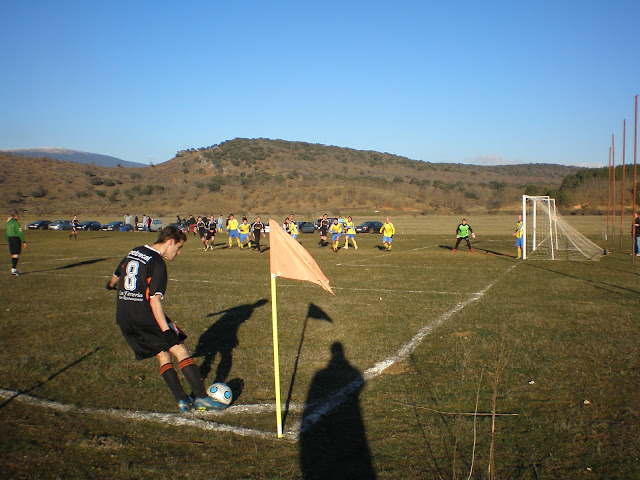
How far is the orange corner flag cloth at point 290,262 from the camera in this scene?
490 cm

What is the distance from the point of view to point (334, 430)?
5.16m

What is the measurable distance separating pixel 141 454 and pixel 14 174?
337 ft

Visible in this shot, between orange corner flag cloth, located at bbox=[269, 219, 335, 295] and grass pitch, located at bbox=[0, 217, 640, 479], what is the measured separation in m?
1.52

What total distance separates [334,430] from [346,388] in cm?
120

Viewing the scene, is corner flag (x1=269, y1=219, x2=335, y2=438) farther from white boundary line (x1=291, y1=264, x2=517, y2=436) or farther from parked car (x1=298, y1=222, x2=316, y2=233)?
parked car (x1=298, y1=222, x2=316, y2=233)

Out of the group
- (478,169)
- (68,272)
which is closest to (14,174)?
(68,272)

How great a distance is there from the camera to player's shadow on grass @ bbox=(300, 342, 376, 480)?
440cm

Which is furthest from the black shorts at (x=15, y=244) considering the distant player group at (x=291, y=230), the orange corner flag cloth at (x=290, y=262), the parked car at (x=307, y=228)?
the parked car at (x=307, y=228)

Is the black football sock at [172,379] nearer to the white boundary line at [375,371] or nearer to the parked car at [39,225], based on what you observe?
the white boundary line at [375,371]

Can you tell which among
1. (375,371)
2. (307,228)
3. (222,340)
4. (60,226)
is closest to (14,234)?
(222,340)

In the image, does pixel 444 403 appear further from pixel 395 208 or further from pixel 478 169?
pixel 478 169

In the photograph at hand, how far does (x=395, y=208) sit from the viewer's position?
87.2 meters

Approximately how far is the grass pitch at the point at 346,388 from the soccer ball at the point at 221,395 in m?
0.13

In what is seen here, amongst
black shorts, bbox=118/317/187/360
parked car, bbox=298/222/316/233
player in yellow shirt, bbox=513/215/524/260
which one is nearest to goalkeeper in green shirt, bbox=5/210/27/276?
black shorts, bbox=118/317/187/360
